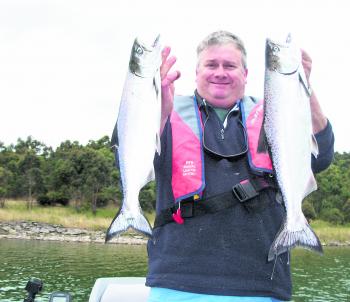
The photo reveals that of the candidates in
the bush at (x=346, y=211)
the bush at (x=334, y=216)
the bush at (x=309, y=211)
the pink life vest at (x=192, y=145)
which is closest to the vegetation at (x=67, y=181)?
the bush at (x=309, y=211)

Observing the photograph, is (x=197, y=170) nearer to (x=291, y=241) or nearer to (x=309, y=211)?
(x=291, y=241)

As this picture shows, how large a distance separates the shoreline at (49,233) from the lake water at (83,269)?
4759mm

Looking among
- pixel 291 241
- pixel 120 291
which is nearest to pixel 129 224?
pixel 291 241

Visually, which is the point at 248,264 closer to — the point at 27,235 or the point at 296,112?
the point at 296,112

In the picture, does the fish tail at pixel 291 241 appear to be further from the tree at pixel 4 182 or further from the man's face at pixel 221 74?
the tree at pixel 4 182

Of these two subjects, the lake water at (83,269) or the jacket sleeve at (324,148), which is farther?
the lake water at (83,269)

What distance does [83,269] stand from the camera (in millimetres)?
31672

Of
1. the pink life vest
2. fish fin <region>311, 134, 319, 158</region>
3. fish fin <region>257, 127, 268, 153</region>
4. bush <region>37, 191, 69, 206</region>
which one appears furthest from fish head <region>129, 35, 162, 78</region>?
bush <region>37, 191, 69, 206</region>

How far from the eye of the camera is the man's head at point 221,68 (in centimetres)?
382

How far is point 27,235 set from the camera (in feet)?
179

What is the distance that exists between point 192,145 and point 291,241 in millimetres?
1085

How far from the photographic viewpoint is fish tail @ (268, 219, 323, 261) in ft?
10.8

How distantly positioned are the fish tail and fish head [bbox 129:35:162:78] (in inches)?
57.4

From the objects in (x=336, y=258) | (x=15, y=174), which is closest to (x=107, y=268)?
(x=336, y=258)
